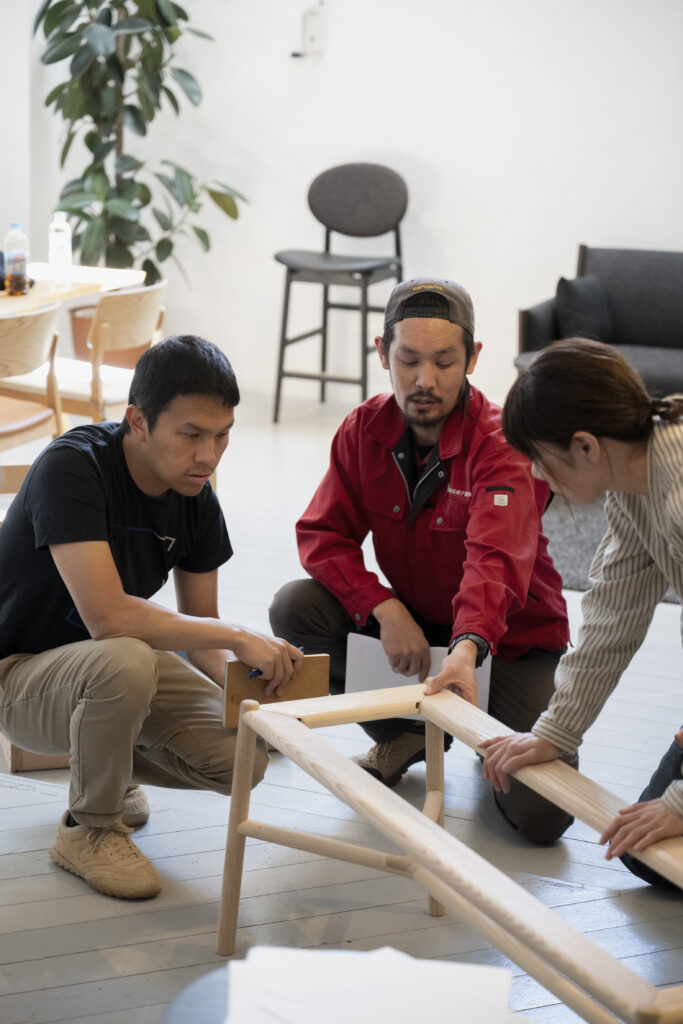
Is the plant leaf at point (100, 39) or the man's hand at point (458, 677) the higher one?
the plant leaf at point (100, 39)

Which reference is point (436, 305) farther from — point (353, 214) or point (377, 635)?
point (353, 214)

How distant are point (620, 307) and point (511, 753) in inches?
147

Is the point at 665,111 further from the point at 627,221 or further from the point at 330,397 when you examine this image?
the point at 330,397

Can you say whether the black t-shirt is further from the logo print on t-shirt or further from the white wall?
the white wall

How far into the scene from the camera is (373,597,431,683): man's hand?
79.4 inches

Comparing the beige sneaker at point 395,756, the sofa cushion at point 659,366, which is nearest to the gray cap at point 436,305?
the beige sneaker at point 395,756

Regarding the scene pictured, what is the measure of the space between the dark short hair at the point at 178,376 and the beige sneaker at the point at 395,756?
0.81 metres

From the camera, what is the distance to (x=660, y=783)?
1.89 metres

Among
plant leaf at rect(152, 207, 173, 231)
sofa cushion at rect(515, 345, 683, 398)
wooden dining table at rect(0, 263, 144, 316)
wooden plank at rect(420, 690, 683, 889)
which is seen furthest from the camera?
plant leaf at rect(152, 207, 173, 231)

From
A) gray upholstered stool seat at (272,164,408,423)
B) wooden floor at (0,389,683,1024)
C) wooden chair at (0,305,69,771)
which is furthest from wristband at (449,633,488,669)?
gray upholstered stool seat at (272,164,408,423)

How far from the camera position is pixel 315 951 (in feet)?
5.66

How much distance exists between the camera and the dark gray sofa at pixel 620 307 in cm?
473

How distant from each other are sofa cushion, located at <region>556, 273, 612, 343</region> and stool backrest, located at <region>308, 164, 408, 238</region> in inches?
35.6

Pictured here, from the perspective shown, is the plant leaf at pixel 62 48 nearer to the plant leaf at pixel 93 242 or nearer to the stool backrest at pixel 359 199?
the plant leaf at pixel 93 242
